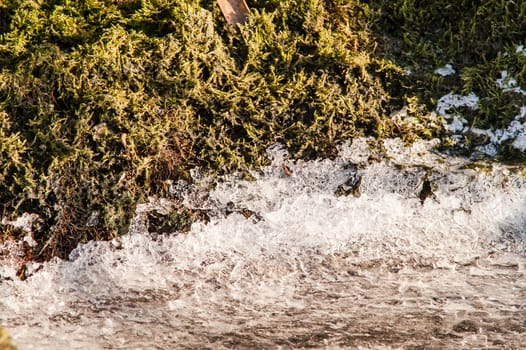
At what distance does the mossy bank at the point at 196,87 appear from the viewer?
3.23 metres

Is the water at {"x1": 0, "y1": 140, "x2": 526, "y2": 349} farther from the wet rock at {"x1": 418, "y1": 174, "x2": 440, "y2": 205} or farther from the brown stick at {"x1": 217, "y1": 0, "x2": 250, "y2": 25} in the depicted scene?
the brown stick at {"x1": 217, "y1": 0, "x2": 250, "y2": 25}

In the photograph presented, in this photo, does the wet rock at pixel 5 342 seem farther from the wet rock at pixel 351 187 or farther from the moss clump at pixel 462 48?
the moss clump at pixel 462 48

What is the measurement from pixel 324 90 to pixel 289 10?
573 mm

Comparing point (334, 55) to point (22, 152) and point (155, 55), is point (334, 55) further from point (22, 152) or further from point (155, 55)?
point (22, 152)

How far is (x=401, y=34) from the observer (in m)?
3.80

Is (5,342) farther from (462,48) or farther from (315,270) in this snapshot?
(462,48)

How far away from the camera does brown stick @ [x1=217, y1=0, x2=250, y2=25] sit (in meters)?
3.59

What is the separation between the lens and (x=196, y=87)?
338 cm

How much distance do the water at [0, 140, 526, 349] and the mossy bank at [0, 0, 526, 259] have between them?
0.17 meters

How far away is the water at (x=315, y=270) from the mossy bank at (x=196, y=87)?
0.55 ft

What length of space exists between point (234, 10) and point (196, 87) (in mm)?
594

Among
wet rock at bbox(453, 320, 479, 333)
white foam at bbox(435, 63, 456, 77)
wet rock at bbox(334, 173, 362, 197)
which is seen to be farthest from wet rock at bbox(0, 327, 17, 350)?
white foam at bbox(435, 63, 456, 77)

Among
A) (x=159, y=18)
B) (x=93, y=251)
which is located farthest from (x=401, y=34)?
(x=93, y=251)

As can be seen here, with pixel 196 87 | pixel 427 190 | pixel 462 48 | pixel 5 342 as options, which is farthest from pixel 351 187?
pixel 5 342
